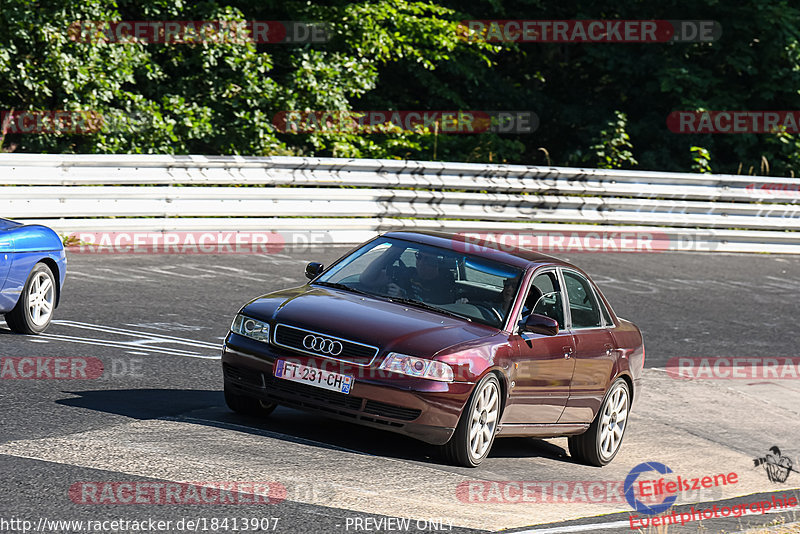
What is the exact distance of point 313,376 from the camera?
25.6 feet

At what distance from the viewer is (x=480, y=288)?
8.73m

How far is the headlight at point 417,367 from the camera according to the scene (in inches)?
302

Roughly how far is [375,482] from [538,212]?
13936mm

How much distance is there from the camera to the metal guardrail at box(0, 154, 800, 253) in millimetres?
16188

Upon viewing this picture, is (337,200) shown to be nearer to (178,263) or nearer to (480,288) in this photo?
(178,263)

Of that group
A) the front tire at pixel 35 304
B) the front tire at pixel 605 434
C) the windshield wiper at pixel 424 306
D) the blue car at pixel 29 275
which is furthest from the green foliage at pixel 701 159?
the windshield wiper at pixel 424 306

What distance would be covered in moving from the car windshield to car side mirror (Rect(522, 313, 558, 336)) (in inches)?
7.6

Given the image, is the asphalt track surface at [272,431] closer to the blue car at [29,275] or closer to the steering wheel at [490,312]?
the blue car at [29,275]

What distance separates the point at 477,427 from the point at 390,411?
0.65 m

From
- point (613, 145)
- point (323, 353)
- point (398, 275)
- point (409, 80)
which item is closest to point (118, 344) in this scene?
point (398, 275)

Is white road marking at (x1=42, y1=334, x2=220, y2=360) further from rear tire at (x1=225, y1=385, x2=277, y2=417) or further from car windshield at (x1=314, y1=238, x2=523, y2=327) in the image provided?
rear tire at (x1=225, y1=385, x2=277, y2=417)

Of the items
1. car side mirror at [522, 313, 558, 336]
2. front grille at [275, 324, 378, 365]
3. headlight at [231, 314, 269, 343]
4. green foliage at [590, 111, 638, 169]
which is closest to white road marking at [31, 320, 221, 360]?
headlight at [231, 314, 269, 343]

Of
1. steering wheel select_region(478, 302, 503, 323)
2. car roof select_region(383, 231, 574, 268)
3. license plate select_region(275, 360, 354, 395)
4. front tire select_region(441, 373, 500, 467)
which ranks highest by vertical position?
car roof select_region(383, 231, 574, 268)

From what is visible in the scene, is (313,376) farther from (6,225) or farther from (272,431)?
(6,225)
